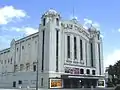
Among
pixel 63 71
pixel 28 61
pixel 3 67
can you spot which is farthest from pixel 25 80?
pixel 3 67

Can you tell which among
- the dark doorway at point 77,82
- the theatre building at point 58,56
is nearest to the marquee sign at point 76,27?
the theatre building at point 58,56

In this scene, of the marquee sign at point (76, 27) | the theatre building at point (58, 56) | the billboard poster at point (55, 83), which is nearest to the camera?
the billboard poster at point (55, 83)

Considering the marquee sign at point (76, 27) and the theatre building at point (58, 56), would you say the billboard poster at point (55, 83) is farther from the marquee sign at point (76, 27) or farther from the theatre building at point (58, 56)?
the marquee sign at point (76, 27)

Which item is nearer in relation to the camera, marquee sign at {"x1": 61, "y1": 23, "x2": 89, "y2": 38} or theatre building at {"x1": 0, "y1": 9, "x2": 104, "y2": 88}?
theatre building at {"x1": 0, "y1": 9, "x2": 104, "y2": 88}

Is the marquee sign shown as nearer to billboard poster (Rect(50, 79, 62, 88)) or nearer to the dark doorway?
the dark doorway

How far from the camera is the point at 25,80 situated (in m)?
94.3

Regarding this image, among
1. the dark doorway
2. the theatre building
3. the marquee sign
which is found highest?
the marquee sign

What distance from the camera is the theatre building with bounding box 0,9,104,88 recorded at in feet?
283

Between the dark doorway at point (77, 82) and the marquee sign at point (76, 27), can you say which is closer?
the dark doorway at point (77, 82)

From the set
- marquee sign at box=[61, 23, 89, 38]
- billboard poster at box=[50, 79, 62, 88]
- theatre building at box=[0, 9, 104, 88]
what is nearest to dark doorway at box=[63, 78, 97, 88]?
theatre building at box=[0, 9, 104, 88]

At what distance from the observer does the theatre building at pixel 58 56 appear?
8628 centimetres

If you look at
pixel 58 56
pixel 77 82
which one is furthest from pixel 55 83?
pixel 77 82

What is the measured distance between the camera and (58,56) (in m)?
87.2

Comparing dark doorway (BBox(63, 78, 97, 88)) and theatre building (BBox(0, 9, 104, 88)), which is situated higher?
theatre building (BBox(0, 9, 104, 88))
